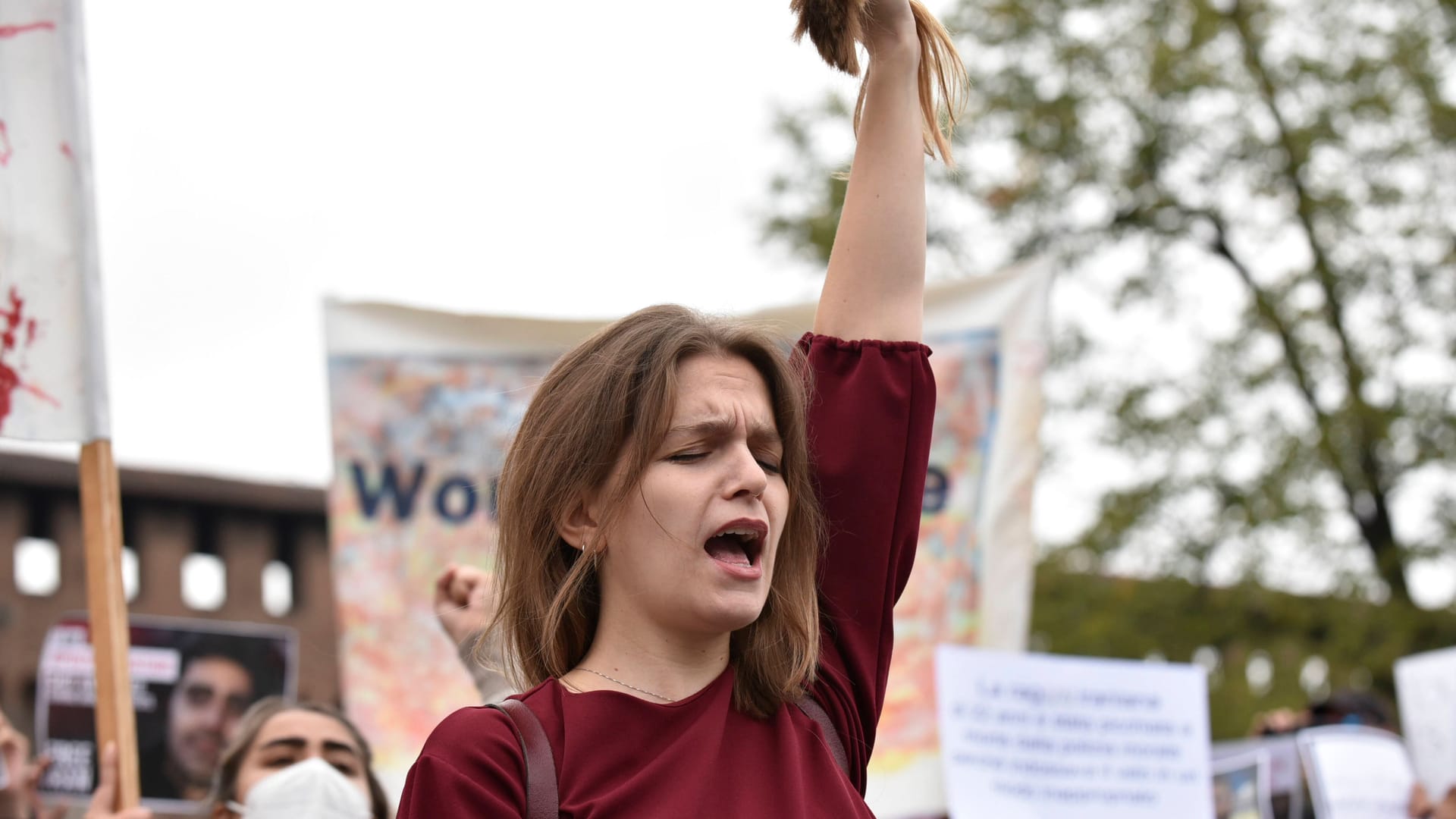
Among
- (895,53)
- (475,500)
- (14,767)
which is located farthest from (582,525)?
(475,500)

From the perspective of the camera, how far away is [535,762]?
1.59 meters

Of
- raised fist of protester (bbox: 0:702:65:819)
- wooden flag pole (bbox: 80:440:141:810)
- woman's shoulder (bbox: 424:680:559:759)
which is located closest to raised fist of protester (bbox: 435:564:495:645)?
wooden flag pole (bbox: 80:440:141:810)

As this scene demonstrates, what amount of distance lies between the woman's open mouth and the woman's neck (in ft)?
0.30

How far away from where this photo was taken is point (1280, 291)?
12.2 meters

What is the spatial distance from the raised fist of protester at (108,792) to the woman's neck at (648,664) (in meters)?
1.29

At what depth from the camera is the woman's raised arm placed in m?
1.89

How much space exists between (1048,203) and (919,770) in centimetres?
848

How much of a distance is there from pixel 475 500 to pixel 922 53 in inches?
121

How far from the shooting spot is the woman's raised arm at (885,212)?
1890 mm

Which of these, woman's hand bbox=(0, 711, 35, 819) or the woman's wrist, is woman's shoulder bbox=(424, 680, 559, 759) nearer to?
the woman's wrist

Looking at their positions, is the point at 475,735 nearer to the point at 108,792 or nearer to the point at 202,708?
the point at 108,792

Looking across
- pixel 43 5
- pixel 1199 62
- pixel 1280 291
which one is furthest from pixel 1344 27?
pixel 43 5

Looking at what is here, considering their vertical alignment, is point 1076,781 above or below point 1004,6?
below

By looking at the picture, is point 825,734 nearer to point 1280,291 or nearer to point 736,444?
point 736,444
